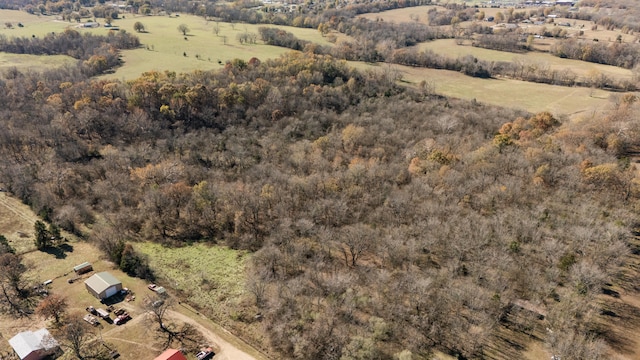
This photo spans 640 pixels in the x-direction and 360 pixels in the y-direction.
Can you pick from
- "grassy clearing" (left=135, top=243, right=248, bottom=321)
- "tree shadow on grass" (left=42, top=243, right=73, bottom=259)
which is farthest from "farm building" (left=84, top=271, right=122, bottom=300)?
"tree shadow on grass" (left=42, top=243, right=73, bottom=259)

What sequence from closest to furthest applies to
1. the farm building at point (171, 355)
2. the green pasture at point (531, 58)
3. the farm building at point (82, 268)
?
the farm building at point (171, 355)
the farm building at point (82, 268)
the green pasture at point (531, 58)

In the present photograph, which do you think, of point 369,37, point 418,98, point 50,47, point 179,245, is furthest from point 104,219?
point 369,37

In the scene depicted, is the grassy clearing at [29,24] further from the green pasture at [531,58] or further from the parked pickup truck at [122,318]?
the green pasture at [531,58]

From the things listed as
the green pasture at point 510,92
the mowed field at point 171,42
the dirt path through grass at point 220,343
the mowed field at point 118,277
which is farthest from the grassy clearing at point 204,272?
the green pasture at point 510,92

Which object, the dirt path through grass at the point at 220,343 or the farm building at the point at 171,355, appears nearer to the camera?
the farm building at the point at 171,355

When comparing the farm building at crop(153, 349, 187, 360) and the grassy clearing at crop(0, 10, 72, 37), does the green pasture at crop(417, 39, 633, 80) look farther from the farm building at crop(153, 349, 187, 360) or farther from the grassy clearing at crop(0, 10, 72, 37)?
the grassy clearing at crop(0, 10, 72, 37)

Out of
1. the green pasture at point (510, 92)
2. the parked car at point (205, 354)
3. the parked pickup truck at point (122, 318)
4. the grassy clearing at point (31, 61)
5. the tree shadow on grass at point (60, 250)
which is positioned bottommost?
the tree shadow on grass at point (60, 250)
